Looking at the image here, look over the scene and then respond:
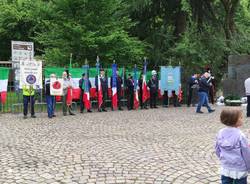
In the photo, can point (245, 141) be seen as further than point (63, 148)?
No

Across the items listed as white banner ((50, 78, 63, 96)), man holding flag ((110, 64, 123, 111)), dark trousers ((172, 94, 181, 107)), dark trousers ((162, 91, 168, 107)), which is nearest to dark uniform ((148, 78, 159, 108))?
dark trousers ((162, 91, 168, 107))

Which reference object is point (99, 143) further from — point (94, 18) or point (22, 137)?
point (94, 18)

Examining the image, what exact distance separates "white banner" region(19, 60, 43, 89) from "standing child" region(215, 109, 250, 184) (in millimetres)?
13614

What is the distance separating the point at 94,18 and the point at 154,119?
353 inches

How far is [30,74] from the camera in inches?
706

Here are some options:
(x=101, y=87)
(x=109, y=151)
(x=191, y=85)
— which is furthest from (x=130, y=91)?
(x=109, y=151)

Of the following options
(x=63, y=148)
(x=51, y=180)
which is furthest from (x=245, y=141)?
(x=63, y=148)

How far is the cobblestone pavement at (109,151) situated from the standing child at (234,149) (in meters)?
2.17

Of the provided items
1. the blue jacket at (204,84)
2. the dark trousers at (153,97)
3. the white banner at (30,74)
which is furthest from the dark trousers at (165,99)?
the white banner at (30,74)

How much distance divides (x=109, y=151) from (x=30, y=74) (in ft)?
29.7

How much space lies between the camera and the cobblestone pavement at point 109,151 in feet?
24.6

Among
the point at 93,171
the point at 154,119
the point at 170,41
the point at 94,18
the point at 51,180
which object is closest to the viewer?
the point at 51,180

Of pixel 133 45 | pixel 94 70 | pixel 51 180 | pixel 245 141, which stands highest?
pixel 133 45

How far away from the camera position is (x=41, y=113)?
63.9 feet
